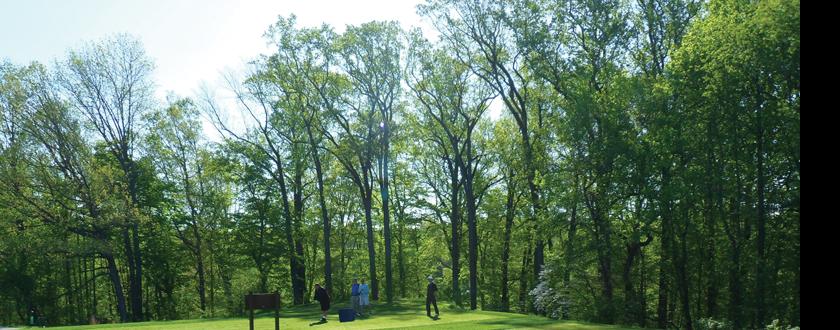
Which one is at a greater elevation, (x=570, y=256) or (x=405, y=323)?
(x=570, y=256)

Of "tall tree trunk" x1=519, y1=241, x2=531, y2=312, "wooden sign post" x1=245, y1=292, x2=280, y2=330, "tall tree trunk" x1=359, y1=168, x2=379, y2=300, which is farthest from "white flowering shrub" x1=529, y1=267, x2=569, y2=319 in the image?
"wooden sign post" x1=245, y1=292, x2=280, y2=330

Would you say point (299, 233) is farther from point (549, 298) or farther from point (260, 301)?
point (260, 301)

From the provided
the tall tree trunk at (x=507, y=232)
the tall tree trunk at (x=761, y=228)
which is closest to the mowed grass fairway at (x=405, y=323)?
the tall tree trunk at (x=761, y=228)

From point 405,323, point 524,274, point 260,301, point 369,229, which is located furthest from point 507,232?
point 260,301

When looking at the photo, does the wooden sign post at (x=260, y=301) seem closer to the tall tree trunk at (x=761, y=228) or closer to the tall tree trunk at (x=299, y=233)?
the tall tree trunk at (x=761, y=228)

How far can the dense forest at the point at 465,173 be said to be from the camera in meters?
23.3

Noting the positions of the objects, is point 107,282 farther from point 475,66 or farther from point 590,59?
point 590,59

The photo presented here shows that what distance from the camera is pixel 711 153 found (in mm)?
24453

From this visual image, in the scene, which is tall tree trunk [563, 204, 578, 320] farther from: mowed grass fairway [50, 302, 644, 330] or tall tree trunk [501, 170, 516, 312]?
tall tree trunk [501, 170, 516, 312]

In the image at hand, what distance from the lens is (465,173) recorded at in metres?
38.8

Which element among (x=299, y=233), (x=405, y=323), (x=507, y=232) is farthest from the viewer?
(x=507, y=232)

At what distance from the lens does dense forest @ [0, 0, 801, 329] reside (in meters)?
23.3
